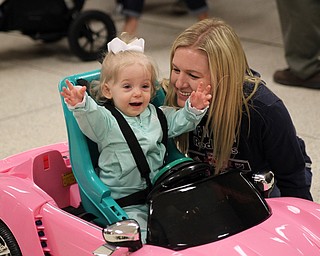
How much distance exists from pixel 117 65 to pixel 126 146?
211mm

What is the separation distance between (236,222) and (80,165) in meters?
0.45

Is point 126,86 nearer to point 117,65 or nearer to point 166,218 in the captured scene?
point 117,65

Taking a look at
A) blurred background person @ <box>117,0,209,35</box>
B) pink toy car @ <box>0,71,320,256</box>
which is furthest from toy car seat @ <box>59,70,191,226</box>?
blurred background person @ <box>117,0,209,35</box>

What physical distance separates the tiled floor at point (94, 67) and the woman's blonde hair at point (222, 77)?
0.65 m

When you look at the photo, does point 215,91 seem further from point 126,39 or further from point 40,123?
point 40,123

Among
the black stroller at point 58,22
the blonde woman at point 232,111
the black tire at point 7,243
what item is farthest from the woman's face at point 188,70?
the black stroller at point 58,22

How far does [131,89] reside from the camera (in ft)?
5.71

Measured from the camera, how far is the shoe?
3.47 metres

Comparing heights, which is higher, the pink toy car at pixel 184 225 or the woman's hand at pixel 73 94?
the woman's hand at pixel 73 94

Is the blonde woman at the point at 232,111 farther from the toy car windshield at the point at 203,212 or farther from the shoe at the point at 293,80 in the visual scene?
the shoe at the point at 293,80

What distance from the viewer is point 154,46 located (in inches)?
168

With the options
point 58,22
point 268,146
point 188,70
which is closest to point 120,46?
point 188,70

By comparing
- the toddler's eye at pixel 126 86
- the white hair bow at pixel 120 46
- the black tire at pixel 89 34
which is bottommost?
the black tire at pixel 89 34

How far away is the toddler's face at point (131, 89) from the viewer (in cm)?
173
